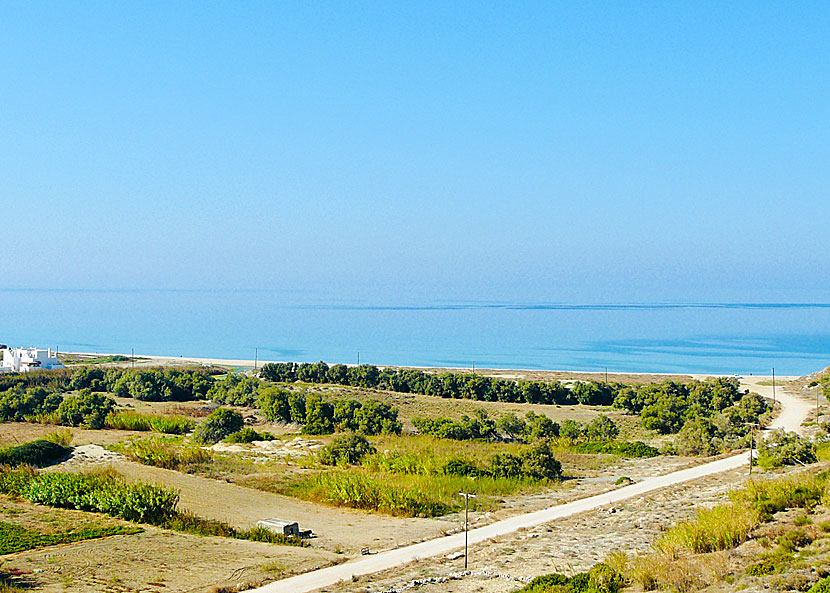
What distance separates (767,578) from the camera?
11852mm

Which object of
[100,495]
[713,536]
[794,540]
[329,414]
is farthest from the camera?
[329,414]

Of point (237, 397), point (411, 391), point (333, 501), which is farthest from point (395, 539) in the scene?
point (411, 391)

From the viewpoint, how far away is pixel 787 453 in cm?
2666

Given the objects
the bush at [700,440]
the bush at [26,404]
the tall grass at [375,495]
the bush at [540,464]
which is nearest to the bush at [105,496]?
the tall grass at [375,495]

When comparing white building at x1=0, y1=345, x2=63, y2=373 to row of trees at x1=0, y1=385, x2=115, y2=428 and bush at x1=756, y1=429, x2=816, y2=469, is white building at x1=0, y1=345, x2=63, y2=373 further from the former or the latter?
bush at x1=756, y1=429, x2=816, y2=469

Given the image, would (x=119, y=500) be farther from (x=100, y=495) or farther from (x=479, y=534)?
(x=479, y=534)

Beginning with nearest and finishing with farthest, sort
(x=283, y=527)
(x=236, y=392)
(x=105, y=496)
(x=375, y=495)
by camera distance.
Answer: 1. (x=283, y=527)
2. (x=105, y=496)
3. (x=375, y=495)
4. (x=236, y=392)

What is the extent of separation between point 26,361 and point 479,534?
52721 millimetres

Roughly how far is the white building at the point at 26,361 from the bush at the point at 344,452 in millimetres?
39488

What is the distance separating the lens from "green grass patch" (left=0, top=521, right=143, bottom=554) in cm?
1705

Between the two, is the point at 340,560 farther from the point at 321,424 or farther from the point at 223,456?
the point at 321,424

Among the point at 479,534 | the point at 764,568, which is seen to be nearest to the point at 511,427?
the point at 479,534

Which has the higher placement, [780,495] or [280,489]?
[780,495]

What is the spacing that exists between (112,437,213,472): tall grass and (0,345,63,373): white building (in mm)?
34718
